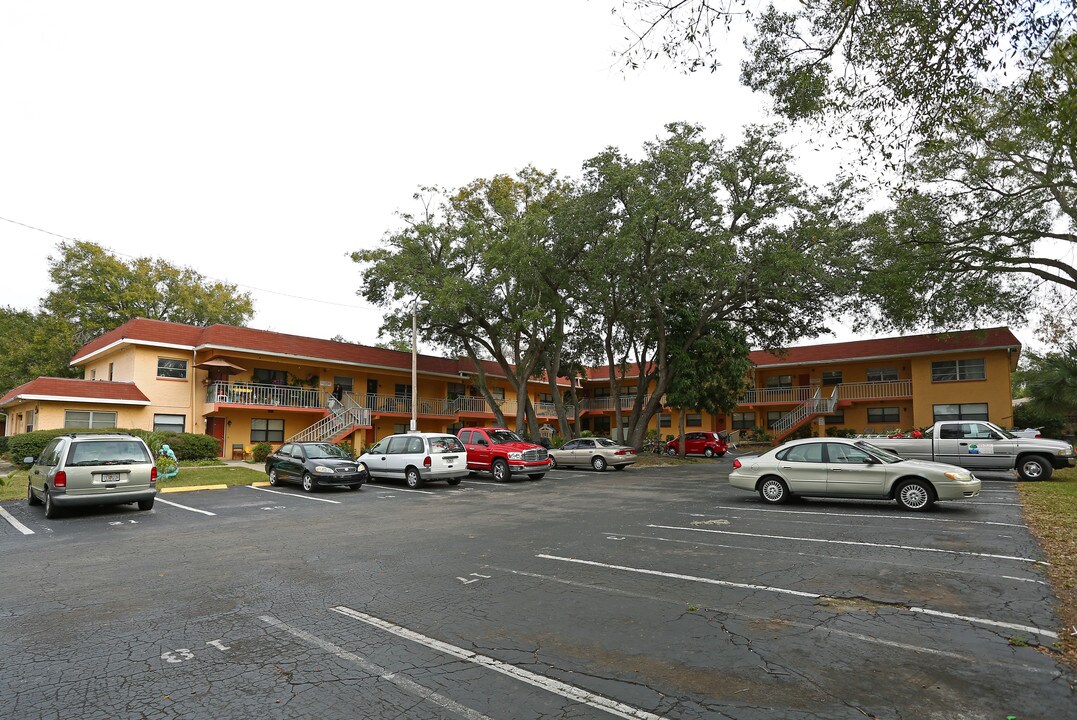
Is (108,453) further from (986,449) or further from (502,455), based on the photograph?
(986,449)

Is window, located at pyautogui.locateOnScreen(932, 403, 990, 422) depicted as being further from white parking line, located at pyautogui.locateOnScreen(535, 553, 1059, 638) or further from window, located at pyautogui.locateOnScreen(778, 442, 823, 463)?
white parking line, located at pyautogui.locateOnScreen(535, 553, 1059, 638)

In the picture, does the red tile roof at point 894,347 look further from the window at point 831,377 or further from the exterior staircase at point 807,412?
the exterior staircase at point 807,412

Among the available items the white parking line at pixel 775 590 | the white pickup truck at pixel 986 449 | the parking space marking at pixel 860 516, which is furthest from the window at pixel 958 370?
the white parking line at pixel 775 590

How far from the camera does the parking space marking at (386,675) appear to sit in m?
3.80

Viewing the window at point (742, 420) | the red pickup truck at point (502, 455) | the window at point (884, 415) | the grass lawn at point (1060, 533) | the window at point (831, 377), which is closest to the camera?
the grass lawn at point (1060, 533)

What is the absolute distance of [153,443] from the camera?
2280cm

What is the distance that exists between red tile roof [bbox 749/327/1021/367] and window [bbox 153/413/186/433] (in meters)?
31.3

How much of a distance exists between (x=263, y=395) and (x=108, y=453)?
17.1 metres

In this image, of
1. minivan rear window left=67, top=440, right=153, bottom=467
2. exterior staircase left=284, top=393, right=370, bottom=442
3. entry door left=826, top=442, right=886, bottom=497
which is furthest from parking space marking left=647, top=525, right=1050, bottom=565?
exterior staircase left=284, top=393, right=370, bottom=442

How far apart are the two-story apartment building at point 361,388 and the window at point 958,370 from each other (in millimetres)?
59

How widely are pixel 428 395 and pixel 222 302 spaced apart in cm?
1820

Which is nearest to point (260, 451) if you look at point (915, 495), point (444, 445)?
point (444, 445)

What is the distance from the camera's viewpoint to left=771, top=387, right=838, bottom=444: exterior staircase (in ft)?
125

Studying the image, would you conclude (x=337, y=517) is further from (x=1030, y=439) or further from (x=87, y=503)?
(x=1030, y=439)
